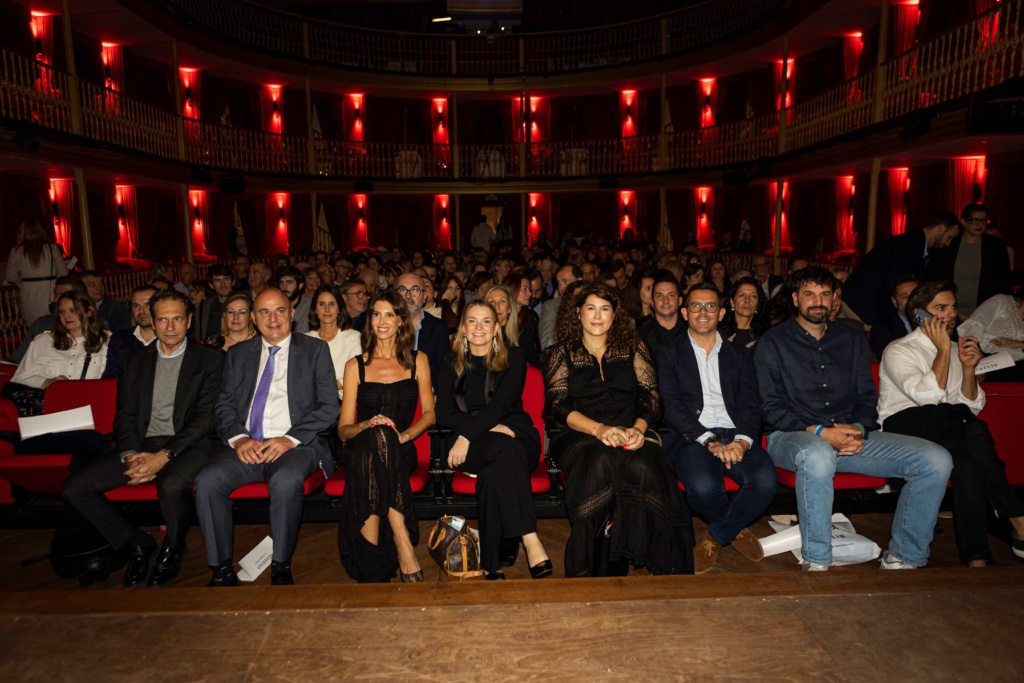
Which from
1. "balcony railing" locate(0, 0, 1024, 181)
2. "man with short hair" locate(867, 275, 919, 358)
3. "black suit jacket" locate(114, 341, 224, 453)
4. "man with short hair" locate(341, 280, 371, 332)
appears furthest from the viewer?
"balcony railing" locate(0, 0, 1024, 181)

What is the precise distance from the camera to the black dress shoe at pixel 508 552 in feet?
12.1

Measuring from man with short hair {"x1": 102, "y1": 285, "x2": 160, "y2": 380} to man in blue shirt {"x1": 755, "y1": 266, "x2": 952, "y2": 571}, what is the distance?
4.04 m

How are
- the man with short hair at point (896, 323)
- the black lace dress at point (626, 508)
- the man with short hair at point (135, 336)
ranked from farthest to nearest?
1. the man with short hair at point (135, 336)
2. the man with short hair at point (896, 323)
3. the black lace dress at point (626, 508)

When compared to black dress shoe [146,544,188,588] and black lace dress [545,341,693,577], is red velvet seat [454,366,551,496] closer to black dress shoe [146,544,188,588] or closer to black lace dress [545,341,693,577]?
black lace dress [545,341,693,577]

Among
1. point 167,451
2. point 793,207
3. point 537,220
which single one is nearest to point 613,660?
point 167,451

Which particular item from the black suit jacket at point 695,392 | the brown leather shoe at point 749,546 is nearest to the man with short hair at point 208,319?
the black suit jacket at point 695,392

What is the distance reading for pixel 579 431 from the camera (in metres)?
3.72

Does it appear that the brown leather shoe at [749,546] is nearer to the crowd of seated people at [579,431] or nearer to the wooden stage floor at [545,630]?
the crowd of seated people at [579,431]

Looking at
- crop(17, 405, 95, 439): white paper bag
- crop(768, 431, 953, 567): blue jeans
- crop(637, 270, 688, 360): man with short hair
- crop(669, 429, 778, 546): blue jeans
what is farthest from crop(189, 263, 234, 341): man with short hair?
crop(768, 431, 953, 567): blue jeans

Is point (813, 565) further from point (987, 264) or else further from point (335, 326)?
point (987, 264)

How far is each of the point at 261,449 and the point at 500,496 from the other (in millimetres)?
1318

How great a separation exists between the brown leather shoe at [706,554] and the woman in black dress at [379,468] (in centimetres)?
150

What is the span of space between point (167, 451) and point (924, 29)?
14.1 m

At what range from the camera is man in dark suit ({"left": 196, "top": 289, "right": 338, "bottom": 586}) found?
11.7ft
